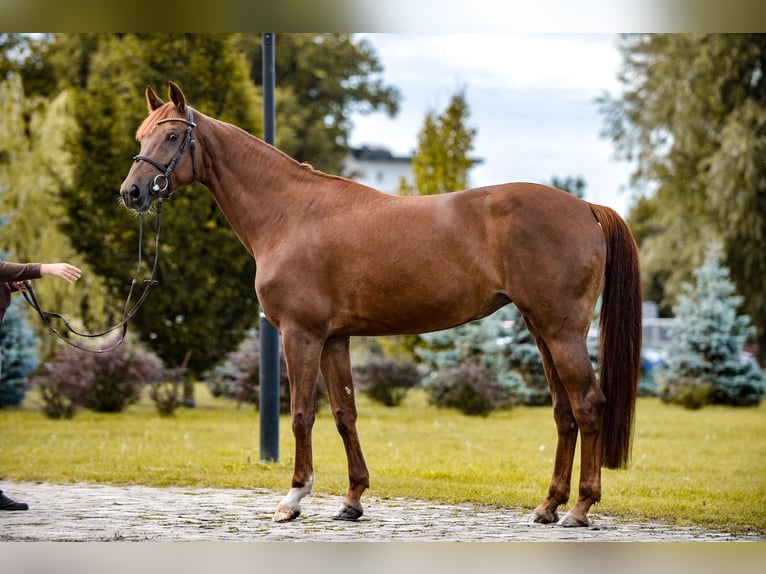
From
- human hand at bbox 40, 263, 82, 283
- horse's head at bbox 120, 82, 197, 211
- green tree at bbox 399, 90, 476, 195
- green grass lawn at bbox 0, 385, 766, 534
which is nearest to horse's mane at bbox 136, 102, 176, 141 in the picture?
horse's head at bbox 120, 82, 197, 211

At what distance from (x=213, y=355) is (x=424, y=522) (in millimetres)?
10014

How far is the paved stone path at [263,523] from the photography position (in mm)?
5508

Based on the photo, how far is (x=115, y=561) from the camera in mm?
5129

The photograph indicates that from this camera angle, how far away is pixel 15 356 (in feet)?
49.1

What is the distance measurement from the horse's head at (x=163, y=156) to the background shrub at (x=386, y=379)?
34.6ft

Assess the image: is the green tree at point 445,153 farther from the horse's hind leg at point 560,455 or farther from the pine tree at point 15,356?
the horse's hind leg at point 560,455

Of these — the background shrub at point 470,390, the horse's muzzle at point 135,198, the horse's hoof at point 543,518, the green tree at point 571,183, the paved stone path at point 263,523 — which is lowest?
the paved stone path at point 263,523

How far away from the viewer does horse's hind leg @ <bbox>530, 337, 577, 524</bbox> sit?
5.94 m

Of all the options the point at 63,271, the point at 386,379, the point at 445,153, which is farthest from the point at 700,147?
the point at 63,271

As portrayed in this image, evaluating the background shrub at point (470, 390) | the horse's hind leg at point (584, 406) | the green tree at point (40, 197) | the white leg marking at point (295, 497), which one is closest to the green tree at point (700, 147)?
the background shrub at point (470, 390)

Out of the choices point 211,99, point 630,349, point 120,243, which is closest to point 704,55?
point 211,99

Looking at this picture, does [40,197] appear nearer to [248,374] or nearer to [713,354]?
[248,374]

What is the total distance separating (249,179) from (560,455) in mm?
2726

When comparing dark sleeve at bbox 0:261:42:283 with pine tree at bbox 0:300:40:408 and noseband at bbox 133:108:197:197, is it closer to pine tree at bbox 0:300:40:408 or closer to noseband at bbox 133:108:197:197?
noseband at bbox 133:108:197:197
